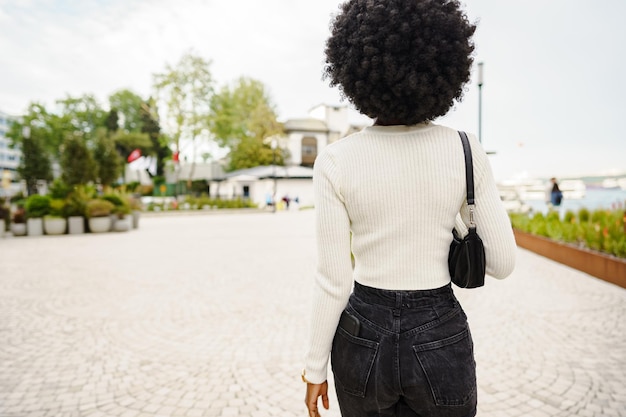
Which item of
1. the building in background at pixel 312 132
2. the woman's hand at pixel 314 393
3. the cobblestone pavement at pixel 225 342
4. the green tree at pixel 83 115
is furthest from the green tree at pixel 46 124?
the woman's hand at pixel 314 393

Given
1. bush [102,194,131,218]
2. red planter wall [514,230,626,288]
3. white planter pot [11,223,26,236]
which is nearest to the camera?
red planter wall [514,230,626,288]

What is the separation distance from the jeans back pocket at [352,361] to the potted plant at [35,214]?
17435 millimetres

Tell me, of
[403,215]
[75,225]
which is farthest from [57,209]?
[403,215]

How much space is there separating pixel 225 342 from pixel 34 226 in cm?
1455

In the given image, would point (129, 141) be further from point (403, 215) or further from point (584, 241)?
point (403, 215)

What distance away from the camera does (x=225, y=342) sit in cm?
440

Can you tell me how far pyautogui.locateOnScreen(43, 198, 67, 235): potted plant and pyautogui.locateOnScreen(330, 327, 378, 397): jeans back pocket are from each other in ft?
56.0

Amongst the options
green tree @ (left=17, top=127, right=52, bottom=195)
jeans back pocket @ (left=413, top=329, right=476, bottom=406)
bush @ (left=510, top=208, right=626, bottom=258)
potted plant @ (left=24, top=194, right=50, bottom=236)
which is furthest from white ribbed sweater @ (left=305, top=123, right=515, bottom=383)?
green tree @ (left=17, top=127, right=52, bottom=195)

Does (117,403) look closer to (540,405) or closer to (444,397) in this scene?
(444,397)

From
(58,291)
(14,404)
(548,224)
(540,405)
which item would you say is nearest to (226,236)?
(58,291)

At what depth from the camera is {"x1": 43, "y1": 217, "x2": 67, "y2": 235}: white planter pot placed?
1554cm

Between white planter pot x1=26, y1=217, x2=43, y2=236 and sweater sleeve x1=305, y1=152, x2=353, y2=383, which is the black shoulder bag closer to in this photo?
sweater sleeve x1=305, y1=152, x2=353, y2=383

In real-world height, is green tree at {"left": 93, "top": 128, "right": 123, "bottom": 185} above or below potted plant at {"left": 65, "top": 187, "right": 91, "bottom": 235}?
above

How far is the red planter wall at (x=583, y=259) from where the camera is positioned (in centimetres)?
655
